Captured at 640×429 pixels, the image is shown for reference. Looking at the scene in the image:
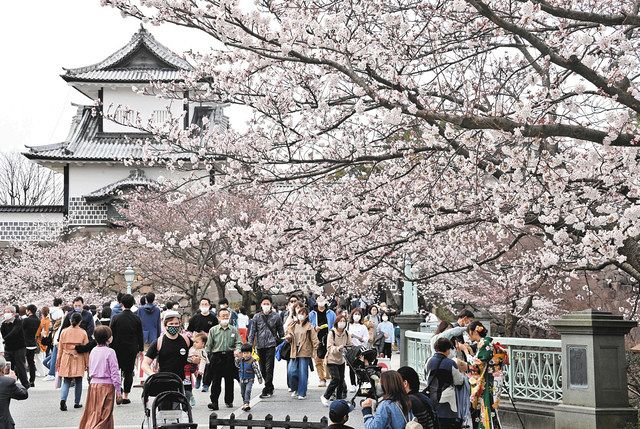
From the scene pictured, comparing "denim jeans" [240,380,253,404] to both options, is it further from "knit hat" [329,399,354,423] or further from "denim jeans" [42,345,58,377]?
"knit hat" [329,399,354,423]

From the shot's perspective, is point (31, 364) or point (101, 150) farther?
point (101, 150)

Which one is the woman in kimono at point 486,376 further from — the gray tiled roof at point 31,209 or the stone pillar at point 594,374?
the gray tiled roof at point 31,209

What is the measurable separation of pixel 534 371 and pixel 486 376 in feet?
7.10

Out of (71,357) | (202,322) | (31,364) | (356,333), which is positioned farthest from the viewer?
(31,364)

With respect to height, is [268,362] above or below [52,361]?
above

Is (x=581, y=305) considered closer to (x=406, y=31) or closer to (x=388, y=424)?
(x=406, y=31)

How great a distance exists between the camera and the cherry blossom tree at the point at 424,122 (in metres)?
8.52

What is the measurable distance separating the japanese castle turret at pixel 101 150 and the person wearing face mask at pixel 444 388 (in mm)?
35497

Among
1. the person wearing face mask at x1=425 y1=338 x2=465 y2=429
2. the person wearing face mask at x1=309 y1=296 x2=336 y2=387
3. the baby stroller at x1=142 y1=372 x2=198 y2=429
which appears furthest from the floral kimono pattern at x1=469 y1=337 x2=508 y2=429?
the person wearing face mask at x1=309 y1=296 x2=336 y2=387

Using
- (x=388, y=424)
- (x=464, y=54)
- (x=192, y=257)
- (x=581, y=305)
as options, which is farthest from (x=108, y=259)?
(x=388, y=424)

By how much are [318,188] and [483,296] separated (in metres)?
18.5

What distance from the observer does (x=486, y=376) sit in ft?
39.6

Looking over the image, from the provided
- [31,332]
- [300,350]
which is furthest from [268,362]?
[31,332]

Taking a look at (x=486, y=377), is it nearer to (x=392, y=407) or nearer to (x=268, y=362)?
(x=392, y=407)
